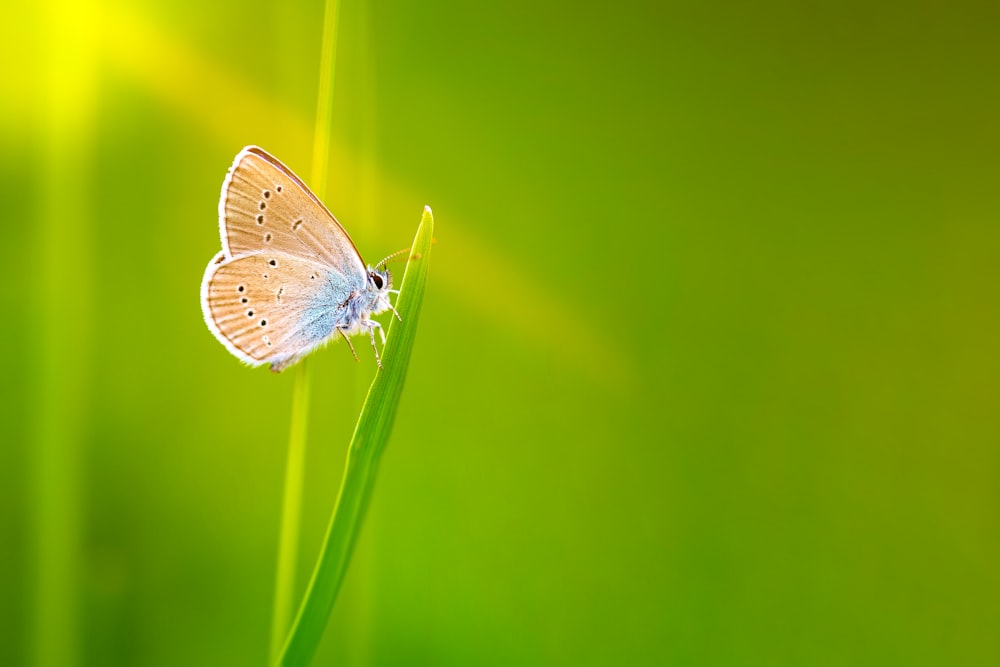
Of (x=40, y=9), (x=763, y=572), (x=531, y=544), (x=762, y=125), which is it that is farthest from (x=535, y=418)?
(x=40, y=9)

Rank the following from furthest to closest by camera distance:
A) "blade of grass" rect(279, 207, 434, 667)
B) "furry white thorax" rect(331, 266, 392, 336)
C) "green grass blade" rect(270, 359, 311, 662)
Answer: "furry white thorax" rect(331, 266, 392, 336)
"green grass blade" rect(270, 359, 311, 662)
"blade of grass" rect(279, 207, 434, 667)

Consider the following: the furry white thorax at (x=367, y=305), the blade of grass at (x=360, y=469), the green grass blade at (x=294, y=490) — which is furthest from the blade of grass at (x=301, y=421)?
the furry white thorax at (x=367, y=305)

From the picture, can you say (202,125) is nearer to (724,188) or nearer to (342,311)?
(342,311)

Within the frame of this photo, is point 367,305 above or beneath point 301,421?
above

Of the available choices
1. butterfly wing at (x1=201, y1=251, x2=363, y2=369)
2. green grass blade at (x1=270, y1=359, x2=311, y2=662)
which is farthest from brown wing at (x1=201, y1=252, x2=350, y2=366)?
green grass blade at (x1=270, y1=359, x2=311, y2=662)

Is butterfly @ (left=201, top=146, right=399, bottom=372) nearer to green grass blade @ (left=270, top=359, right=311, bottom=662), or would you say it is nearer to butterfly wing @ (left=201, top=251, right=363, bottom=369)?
butterfly wing @ (left=201, top=251, right=363, bottom=369)

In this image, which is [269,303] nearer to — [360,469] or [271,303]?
[271,303]

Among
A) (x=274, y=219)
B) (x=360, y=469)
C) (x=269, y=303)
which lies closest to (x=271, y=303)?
(x=269, y=303)

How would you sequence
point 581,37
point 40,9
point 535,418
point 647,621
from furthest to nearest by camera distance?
point 581,37, point 535,418, point 647,621, point 40,9
